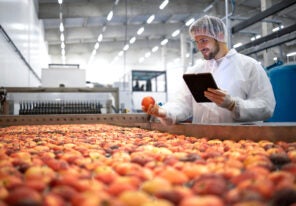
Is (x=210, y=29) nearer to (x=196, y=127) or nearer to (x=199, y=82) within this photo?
(x=199, y=82)

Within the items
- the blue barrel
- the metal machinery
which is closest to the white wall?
the metal machinery

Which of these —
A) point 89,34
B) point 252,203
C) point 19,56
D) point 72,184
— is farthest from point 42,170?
point 89,34

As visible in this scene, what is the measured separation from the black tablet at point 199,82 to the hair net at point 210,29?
801 mm

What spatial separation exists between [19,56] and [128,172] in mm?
7757

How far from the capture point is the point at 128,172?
1098 mm

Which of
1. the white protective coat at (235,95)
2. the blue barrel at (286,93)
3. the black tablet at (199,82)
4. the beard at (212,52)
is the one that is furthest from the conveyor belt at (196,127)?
the blue barrel at (286,93)

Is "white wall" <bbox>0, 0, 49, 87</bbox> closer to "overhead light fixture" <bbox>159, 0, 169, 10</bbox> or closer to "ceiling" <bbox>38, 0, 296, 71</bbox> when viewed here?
"ceiling" <bbox>38, 0, 296, 71</bbox>

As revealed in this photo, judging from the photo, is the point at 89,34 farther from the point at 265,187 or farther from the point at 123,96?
the point at 265,187

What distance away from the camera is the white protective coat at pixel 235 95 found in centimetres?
274

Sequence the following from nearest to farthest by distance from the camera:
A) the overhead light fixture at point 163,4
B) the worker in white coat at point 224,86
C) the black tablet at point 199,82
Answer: the black tablet at point 199,82 < the worker in white coat at point 224,86 < the overhead light fixture at point 163,4

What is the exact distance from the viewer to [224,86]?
308 cm

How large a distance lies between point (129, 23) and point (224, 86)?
1287cm

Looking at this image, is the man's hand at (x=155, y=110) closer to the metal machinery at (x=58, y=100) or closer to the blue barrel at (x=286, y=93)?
the blue barrel at (x=286, y=93)

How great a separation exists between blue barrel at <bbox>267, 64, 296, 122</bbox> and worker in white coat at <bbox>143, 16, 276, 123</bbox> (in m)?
1.24
